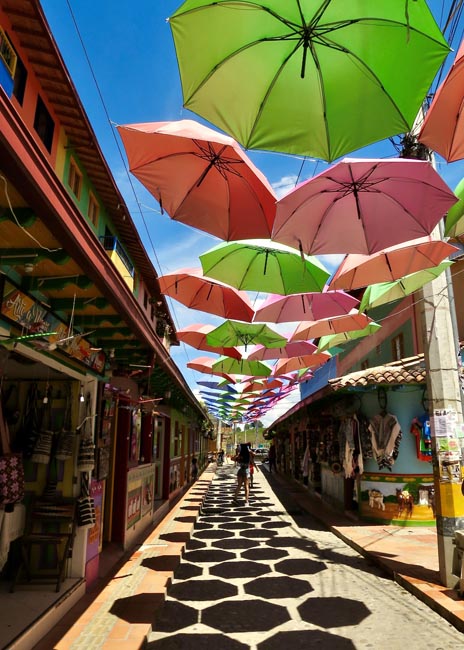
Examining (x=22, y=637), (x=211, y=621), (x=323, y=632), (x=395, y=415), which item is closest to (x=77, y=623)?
(x=22, y=637)

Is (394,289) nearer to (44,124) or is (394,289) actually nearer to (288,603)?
(288,603)

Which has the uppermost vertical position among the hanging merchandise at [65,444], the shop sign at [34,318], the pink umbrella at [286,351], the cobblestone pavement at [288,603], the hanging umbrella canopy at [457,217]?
the hanging umbrella canopy at [457,217]

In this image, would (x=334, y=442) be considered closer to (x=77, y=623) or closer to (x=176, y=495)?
(x=176, y=495)

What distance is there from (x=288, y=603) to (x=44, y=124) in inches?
259

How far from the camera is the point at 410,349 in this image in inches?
500

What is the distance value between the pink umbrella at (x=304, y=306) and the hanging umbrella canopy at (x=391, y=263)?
3.94 ft

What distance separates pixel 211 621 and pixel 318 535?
529 cm

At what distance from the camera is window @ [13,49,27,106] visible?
4.91 m

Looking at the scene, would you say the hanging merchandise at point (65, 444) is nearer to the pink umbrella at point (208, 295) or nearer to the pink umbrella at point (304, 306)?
the pink umbrella at point (208, 295)

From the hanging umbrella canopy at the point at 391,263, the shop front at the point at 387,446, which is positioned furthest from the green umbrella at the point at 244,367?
the hanging umbrella canopy at the point at 391,263

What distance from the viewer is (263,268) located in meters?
8.62

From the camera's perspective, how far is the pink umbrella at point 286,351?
13133 mm

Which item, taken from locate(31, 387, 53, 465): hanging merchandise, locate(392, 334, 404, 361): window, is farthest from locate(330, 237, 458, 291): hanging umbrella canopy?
locate(392, 334, 404, 361): window

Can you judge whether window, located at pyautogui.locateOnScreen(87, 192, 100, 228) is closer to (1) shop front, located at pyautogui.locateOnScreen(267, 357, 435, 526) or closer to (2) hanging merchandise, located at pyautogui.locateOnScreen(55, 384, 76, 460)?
(2) hanging merchandise, located at pyautogui.locateOnScreen(55, 384, 76, 460)
